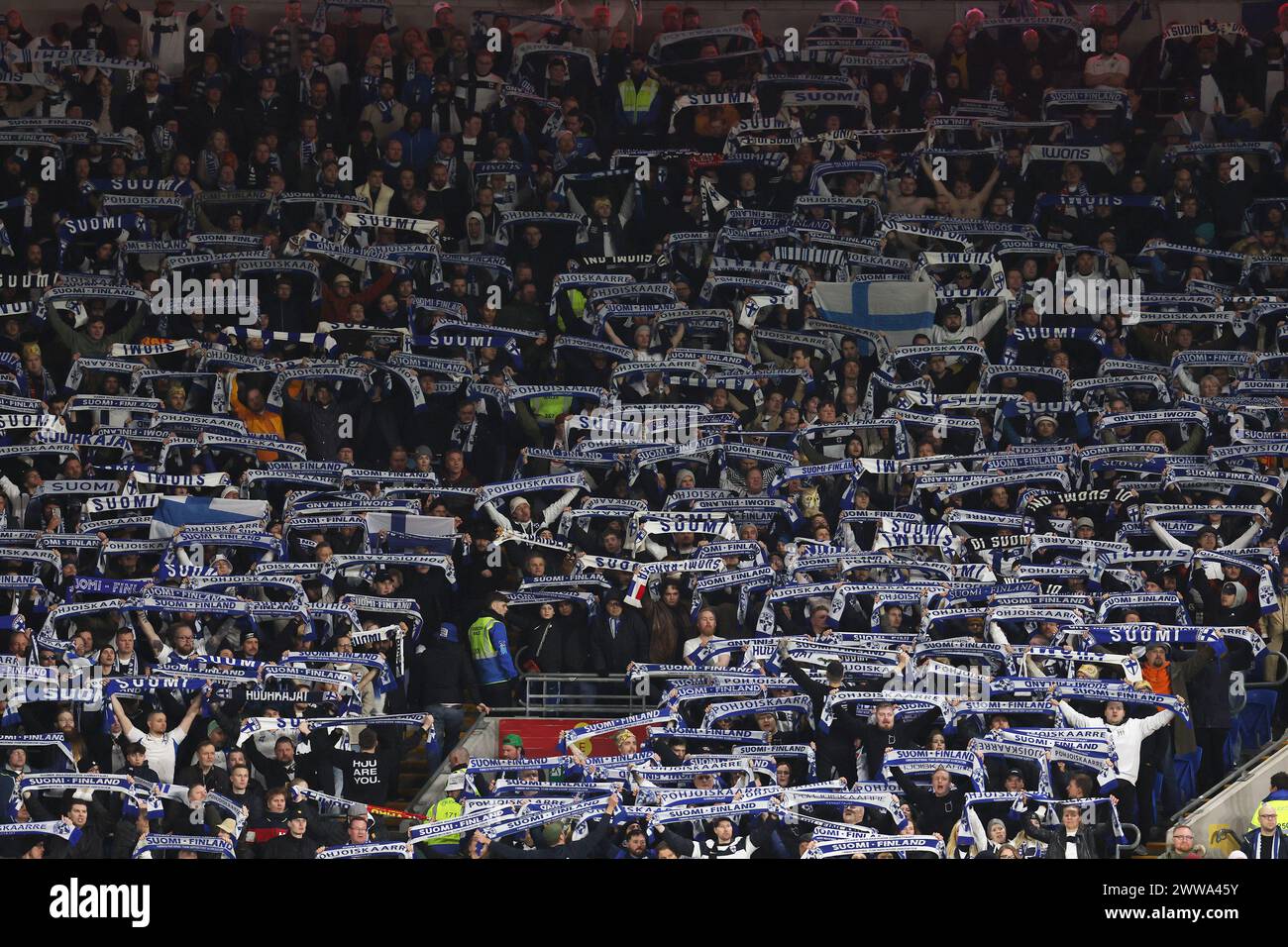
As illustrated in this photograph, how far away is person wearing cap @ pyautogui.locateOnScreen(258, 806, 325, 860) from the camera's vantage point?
2198 cm

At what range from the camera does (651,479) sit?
1096 inches

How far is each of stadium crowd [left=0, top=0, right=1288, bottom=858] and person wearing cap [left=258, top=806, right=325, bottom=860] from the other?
0.20ft

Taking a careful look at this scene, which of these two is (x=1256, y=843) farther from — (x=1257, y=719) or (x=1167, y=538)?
(x=1167, y=538)

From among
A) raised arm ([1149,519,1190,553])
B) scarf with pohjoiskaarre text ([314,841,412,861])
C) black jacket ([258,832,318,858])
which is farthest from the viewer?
raised arm ([1149,519,1190,553])

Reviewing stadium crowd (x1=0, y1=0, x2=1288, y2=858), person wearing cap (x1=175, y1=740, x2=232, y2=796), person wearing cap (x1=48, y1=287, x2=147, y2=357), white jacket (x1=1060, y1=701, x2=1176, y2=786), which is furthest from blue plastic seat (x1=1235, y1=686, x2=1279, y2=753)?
person wearing cap (x1=48, y1=287, x2=147, y2=357)

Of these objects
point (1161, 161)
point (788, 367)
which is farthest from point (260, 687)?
point (1161, 161)

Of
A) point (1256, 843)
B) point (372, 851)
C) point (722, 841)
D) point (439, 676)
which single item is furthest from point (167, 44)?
point (1256, 843)

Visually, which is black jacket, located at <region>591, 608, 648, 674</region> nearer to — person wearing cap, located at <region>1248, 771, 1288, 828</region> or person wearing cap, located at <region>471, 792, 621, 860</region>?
person wearing cap, located at <region>471, 792, 621, 860</region>

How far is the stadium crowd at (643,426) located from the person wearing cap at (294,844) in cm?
6

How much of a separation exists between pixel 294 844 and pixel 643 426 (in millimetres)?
8163

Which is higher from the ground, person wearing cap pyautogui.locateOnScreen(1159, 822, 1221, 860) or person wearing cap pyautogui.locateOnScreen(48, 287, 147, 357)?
person wearing cap pyautogui.locateOnScreen(48, 287, 147, 357)

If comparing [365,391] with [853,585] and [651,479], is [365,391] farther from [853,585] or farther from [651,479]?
[853,585]

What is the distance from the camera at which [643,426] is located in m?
28.8

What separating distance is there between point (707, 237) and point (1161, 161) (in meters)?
5.70
